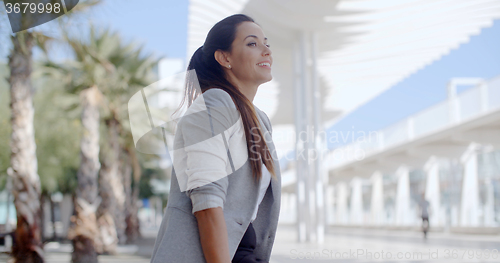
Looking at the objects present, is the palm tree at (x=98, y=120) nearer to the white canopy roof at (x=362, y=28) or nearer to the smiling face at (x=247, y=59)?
the white canopy roof at (x=362, y=28)

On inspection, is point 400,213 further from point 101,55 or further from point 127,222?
point 101,55

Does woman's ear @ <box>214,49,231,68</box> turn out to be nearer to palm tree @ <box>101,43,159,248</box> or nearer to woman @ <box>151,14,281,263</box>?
woman @ <box>151,14,281,263</box>

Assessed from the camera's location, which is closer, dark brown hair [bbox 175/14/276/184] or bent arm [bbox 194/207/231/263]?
bent arm [bbox 194/207/231/263]

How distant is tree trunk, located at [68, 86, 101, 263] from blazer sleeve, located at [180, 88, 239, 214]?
12.7 m

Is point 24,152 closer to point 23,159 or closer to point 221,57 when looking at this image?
point 23,159

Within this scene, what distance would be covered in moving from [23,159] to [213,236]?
382 inches

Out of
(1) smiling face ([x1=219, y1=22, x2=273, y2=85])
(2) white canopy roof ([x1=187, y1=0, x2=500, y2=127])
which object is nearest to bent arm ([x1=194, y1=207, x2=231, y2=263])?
→ (1) smiling face ([x1=219, y1=22, x2=273, y2=85])

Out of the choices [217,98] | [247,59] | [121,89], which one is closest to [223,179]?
[217,98]

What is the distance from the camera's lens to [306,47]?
15.6 m

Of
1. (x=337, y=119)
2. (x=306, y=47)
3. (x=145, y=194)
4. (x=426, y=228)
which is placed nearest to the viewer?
(x=306, y=47)

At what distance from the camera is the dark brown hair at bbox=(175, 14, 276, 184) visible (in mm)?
1426

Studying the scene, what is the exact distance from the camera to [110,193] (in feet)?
58.2

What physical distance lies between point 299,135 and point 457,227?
8.87 m

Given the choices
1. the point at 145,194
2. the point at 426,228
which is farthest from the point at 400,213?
the point at 145,194
